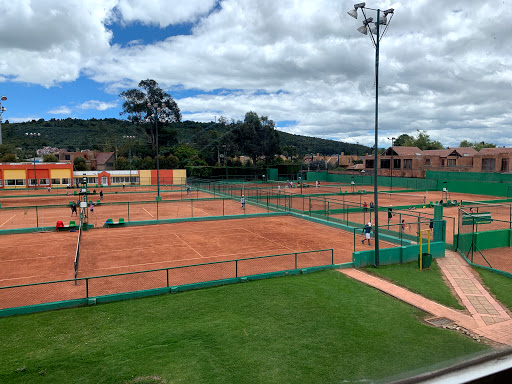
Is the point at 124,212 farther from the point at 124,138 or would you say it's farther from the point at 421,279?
the point at 124,138

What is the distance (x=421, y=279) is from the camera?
55.8 feet

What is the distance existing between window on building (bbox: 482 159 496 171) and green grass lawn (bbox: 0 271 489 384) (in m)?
70.9

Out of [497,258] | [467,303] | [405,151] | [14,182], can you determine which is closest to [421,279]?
[467,303]

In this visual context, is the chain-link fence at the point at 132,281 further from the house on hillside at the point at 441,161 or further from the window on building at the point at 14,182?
the window on building at the point at 14,182

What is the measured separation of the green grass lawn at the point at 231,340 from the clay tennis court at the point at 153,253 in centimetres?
331

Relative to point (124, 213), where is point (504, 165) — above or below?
above

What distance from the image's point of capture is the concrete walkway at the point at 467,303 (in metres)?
11.8

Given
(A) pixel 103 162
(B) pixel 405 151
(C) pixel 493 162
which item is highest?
(B) pixel 405 151

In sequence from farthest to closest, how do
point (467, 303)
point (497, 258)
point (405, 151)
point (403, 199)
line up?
1. point (405, 151)
2. point (403, 199)
3. point (497, 258)
4. point (467, 303)

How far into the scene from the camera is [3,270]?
1909cm

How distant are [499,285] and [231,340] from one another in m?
12.4

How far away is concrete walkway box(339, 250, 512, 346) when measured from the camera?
463 inches

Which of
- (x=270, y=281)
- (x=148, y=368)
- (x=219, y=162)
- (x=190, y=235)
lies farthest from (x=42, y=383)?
(x=219, y=162)

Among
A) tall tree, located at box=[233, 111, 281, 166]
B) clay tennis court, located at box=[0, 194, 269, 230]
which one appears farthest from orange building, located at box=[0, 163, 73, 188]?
tall tree, located at box=[233, 111, 281, 166]
